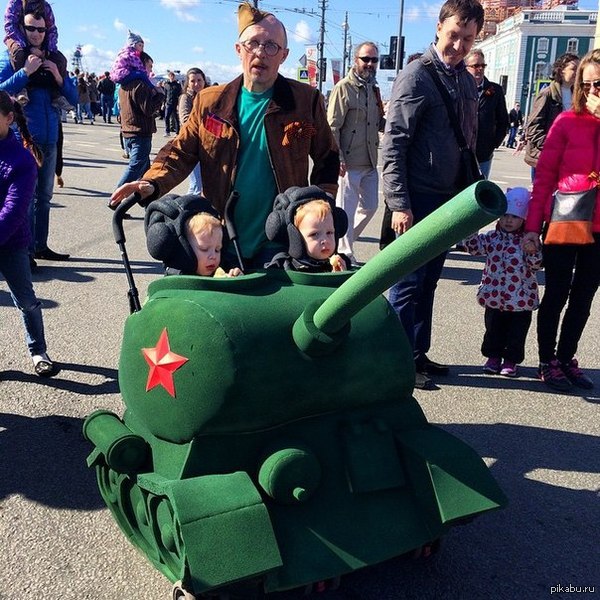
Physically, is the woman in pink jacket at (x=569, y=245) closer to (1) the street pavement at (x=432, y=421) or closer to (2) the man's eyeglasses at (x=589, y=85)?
(2) the man's eyeglasses at (x=589, y=85)

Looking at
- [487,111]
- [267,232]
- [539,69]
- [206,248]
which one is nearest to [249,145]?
[267,232]

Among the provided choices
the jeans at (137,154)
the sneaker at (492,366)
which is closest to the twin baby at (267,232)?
the sneaker at (492,366)

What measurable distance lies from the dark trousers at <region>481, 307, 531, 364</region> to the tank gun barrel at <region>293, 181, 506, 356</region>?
246 cm

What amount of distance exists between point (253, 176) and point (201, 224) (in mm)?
698

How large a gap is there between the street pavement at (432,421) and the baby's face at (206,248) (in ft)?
2.53

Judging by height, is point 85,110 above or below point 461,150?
above

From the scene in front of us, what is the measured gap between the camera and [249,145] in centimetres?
331

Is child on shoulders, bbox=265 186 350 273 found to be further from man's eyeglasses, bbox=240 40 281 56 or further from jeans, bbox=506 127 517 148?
jeans, bbox=506 127 517 148

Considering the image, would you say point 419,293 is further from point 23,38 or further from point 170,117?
point 170,117

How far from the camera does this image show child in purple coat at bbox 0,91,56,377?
3.83 metres

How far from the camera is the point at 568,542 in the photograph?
2.81m

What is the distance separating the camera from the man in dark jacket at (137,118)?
754cm

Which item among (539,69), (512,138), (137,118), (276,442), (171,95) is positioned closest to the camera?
(276,442)

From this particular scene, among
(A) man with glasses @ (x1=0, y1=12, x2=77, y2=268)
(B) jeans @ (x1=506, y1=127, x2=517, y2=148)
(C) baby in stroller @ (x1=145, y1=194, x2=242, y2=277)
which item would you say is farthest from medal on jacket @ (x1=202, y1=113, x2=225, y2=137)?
(B) jeans @ (x1=506, y1=127, x2=517, y2=148)
